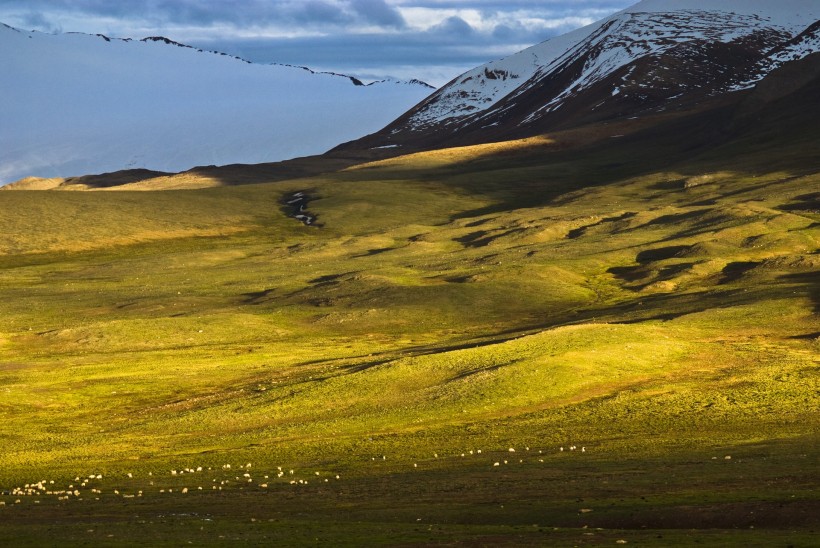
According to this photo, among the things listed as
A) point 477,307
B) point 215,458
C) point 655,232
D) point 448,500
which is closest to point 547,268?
point 477,307

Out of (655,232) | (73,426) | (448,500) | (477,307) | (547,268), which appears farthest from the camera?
(655,232)

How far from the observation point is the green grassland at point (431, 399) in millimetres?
35312

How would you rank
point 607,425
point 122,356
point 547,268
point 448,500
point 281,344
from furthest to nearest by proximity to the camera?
point 547,268 < point 281,344 < point 122,356 < point 607,425 < point 448,500

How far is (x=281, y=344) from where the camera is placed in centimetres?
9844

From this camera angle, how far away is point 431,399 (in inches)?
2618

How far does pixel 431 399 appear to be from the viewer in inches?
2618

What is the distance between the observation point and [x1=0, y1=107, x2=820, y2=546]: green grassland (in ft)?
116

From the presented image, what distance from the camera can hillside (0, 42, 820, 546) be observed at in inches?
1393

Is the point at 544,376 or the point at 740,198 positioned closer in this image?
the point at 544,376

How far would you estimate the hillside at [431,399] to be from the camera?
3538 cm

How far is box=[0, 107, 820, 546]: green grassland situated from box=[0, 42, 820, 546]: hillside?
9.2 inches

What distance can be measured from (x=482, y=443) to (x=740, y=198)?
146673 millimetres

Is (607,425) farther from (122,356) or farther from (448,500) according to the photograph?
(122,356)

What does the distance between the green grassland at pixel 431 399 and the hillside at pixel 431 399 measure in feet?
0.77
